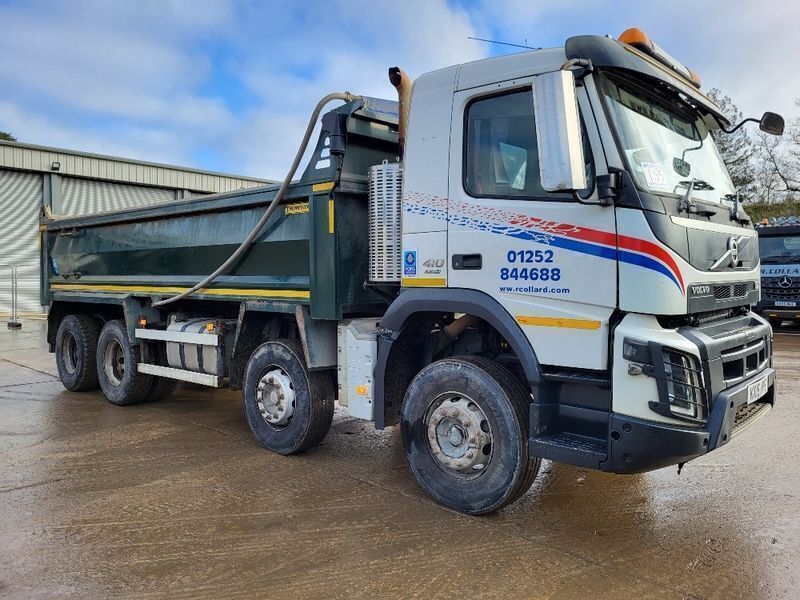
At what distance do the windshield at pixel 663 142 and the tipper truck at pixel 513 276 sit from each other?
0.02 meters

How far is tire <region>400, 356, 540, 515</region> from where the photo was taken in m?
4.01

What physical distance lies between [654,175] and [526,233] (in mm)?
785

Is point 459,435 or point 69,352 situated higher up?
point 69,352

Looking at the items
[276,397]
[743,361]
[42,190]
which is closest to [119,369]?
[276,397]

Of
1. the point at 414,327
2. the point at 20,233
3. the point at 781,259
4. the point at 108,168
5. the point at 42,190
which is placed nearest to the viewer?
the point at 414,327

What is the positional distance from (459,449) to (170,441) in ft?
10.4

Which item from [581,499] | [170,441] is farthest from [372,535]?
[170,441]

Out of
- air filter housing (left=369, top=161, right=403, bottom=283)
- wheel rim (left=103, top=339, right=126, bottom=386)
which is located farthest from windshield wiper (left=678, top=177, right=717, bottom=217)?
wheel rim (left=103, top=339, right=126, bottom=386)

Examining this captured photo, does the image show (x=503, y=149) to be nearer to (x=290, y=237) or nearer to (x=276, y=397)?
(x=290, y=237)

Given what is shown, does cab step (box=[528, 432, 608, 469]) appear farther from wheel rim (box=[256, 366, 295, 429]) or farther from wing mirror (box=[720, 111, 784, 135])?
Result: wing mirror (box=[720, 111, 784, 135])

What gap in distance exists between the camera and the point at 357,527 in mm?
4086

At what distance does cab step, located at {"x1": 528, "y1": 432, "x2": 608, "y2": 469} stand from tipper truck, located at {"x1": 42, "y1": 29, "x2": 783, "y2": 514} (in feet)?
0.04

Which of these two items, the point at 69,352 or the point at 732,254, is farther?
the point at 69,352

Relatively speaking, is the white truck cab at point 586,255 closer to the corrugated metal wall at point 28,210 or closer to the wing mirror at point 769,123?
the wing mirror at point 769,123
